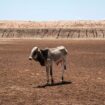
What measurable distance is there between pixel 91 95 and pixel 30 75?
809cm

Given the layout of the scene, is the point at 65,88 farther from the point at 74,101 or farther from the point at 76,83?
the point at 74,101

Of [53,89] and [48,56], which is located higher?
[48,56]

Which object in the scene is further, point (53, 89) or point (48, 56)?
point (48, 56)

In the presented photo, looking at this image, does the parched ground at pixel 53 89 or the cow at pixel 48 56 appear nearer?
the parched ground at pixel 53 89

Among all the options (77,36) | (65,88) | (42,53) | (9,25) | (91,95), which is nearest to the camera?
(91,95)

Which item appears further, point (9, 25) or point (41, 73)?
point (9, 25)

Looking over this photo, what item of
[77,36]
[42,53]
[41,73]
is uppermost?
[42,53]

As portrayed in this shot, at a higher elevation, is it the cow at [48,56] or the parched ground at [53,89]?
the cow at [48,56]

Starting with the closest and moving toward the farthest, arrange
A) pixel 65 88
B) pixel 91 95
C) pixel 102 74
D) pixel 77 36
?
1. pixel 91 95
2. pixel 65 88
3. pixel 102 74
4. pixel 77 36

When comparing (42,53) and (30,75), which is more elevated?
(42,53)

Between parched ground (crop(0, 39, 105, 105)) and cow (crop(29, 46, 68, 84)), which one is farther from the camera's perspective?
cow (crop(29, 46, 68, 84))

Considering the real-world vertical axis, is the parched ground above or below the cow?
below

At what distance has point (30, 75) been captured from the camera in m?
23.0

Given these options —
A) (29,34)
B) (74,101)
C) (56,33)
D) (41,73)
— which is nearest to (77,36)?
(56,33)
